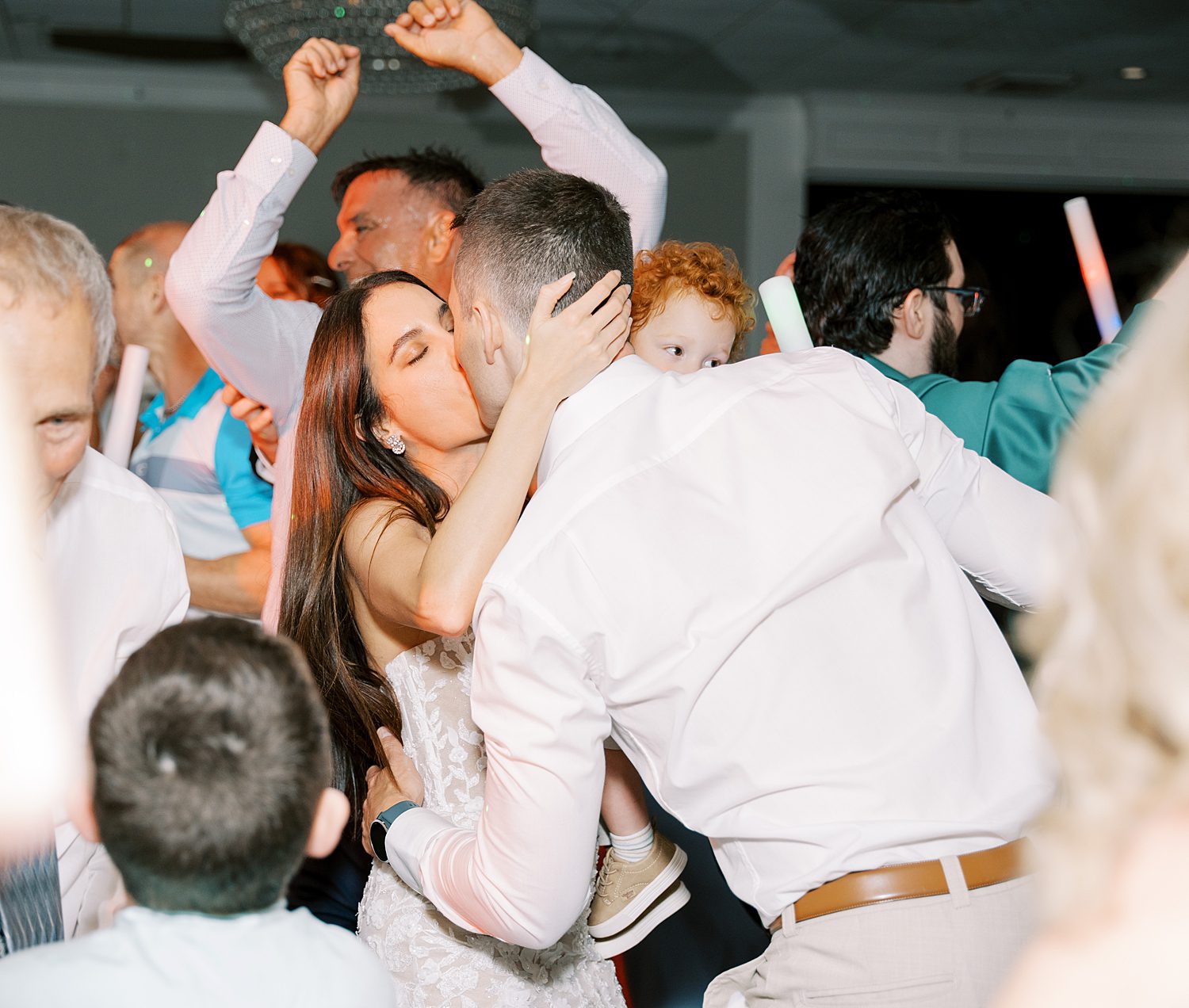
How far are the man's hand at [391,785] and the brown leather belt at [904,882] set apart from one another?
60 cm

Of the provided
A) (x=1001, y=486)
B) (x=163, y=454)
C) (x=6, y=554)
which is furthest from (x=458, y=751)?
(x=163, y=454)

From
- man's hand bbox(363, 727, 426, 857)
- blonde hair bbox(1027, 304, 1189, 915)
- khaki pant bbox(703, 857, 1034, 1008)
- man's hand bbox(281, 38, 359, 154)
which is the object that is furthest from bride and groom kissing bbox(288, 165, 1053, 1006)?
man's hand bbox(281, 38, 359, 154)

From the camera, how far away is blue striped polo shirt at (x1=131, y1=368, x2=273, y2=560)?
277 cm

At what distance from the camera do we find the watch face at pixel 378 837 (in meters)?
1.49

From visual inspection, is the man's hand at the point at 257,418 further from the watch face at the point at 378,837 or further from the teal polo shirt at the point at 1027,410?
the teal polo shirt at the point at 1027,410

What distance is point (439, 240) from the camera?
2.57 meters

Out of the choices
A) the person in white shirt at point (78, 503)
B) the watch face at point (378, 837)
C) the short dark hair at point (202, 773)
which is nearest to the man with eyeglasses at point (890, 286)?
the watch face at point (378, 837)

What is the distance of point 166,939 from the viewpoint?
84 centimetres

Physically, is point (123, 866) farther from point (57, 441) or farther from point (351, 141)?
point (351, 141)

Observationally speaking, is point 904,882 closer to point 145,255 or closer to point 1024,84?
point 145,255

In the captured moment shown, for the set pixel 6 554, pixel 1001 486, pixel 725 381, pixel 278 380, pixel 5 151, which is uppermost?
pixel 725 381

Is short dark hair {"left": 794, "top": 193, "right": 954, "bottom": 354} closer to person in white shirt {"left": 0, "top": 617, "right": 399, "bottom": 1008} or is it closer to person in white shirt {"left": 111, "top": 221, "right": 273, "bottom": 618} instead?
person in white shirt {"left": 111, "top": 221, "right": 273, "bottom": 618}

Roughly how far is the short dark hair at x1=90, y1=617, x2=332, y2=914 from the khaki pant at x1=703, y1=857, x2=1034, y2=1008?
565mm

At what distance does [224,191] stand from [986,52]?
17.7 ft
